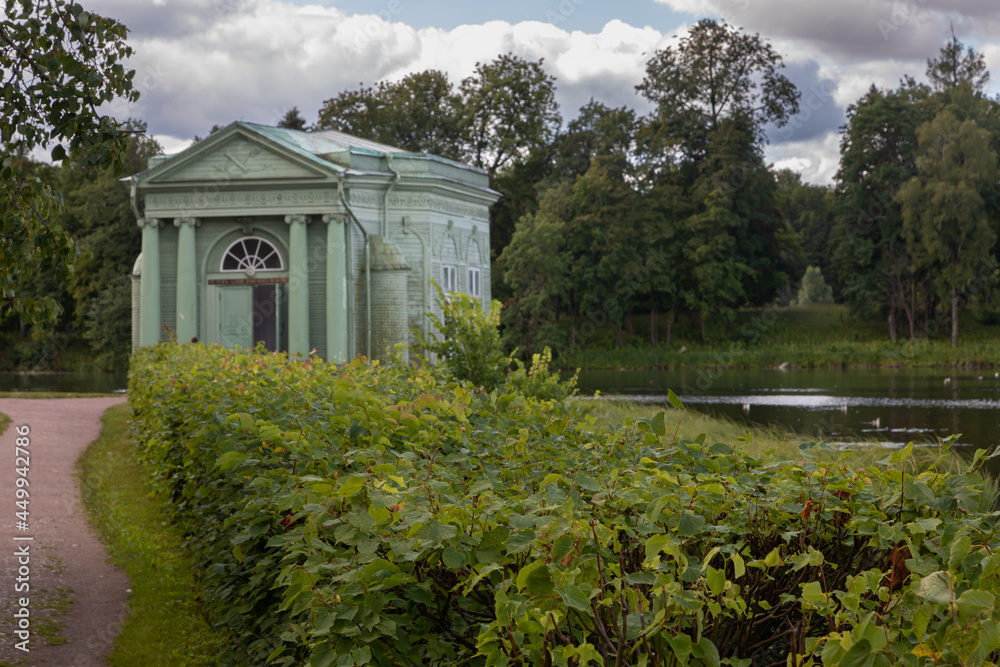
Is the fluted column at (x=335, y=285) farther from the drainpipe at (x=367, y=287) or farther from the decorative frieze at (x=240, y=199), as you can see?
the decorative frieze at (x=240, y=199)

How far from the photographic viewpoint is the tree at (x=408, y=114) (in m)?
52.9

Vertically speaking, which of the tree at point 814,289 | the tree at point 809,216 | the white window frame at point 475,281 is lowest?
the white window frame at point 475,281

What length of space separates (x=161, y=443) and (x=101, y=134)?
3.46 m

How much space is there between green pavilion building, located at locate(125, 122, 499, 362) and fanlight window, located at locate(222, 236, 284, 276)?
0.09 ft

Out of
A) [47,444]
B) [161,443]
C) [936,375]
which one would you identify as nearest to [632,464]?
[161,443]

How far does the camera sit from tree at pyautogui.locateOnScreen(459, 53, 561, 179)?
51250 mm

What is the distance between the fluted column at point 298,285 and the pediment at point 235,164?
1273 millimetres

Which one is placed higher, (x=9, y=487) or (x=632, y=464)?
(x=632, y=464)

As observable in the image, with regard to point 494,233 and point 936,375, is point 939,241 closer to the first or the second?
point 936,375

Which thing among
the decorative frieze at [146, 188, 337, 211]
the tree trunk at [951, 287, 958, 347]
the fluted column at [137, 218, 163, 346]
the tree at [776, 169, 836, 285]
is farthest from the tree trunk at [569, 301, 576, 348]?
the fluted column at [137, 218, 163, 346]

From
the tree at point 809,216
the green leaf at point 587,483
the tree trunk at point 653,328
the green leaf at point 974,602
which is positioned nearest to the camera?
the green leaf at point 974,602

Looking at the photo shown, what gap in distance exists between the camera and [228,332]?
80.6 ft

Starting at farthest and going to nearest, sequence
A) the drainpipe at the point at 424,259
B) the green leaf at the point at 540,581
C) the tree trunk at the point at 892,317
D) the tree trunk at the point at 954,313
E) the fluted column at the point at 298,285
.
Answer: the tree trunk at the point at 892,317 < the tree trunk at the point at 954,313 < the drainpipe at the point at 424,259 < the fluted column at the point at 298,285 < the green leaf at the point at 540,581

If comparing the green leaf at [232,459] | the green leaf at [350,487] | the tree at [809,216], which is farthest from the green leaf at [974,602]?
the tree at [809,216]
